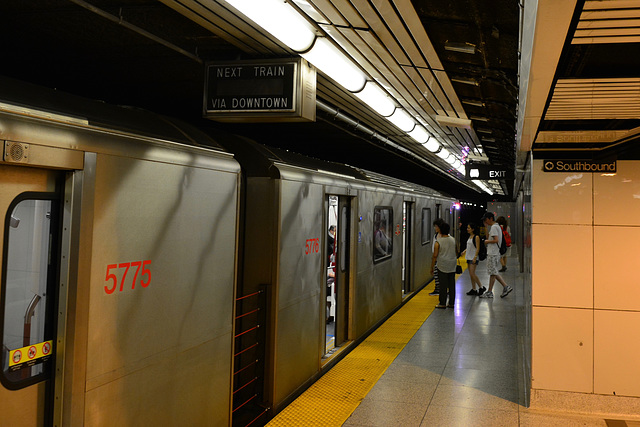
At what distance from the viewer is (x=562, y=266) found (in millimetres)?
4973

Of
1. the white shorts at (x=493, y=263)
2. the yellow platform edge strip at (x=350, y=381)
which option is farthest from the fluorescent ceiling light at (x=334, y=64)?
the white shorts at (x=493, y=263)

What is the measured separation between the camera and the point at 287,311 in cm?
491

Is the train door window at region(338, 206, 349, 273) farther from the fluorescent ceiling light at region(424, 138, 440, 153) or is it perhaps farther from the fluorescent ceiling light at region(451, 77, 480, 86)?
the fluorescent ceiling light at region(451, 77, 480, 86)

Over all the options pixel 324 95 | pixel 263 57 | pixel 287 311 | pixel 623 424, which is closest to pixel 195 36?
pixel 263 57

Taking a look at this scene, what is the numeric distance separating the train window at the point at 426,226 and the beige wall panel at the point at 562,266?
7.20m

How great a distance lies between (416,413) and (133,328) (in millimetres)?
2962

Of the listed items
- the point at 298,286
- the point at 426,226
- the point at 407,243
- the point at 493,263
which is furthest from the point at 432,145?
the point at 426,226

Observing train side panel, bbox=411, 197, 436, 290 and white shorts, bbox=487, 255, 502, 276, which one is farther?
train side panel, bbox=411, 197, 436, 290

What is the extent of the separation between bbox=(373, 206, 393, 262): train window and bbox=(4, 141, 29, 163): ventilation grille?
5.89 metres

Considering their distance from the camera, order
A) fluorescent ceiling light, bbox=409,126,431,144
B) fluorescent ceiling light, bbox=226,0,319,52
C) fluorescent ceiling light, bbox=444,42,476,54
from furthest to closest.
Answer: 1. fluorescent ceiling light, bbox=409,126,431,144
2. fluorescent ceiling light, bbox=444,42,476,54
3. fluorescent ceiling light, bbox=226,0,319,52

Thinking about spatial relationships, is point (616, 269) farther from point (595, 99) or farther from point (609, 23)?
point (609, 23)

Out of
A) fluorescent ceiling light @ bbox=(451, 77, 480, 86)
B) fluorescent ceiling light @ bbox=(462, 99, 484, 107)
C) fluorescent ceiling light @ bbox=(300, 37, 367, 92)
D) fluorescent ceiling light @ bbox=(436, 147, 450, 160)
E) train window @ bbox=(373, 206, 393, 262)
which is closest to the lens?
fluorescent ceiling light @ bbox=(300, 37, 367, 92)

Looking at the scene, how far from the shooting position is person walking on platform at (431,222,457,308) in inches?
377

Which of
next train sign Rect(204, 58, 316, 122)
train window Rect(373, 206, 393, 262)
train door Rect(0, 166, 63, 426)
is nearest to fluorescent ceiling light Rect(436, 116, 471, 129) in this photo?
next train sign Rect(204, 58, 316, 122)
